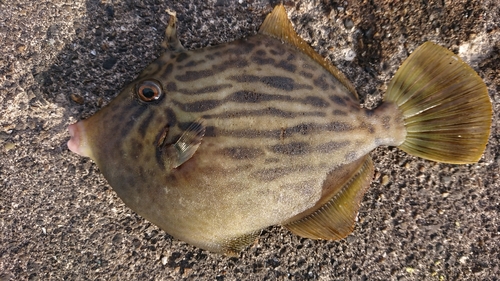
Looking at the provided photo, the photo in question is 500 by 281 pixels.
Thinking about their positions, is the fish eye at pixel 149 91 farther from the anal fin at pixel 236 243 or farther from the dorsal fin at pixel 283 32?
the anal fin at pixel 236 243

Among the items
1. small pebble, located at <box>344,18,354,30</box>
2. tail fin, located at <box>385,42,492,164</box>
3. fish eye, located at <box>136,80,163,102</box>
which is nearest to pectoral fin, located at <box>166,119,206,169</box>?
fish eye, located at <box>136,80,163,102</box>

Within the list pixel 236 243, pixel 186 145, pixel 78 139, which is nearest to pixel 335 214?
pixel 236 243

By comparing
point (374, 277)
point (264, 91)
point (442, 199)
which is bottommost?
point (374, 277)

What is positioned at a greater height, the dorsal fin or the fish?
the dorsal fin

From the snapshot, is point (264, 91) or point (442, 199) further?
point (442, 199)

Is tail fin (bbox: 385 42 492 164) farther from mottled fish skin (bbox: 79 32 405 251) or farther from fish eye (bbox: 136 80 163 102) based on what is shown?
fish eye (bbox: 136 80 163 102)

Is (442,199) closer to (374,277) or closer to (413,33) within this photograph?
(374,277)

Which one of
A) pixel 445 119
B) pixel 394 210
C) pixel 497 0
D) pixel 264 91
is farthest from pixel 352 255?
pixel 497 0
